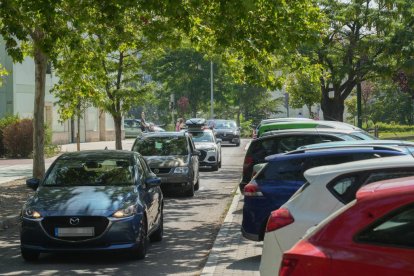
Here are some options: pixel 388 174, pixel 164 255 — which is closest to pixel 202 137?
pixel 164 255

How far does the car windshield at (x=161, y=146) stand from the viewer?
1850 centimetres

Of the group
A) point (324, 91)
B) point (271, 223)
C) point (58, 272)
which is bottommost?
Answer: point (58, 272)

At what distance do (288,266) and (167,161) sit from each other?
45.4 ft

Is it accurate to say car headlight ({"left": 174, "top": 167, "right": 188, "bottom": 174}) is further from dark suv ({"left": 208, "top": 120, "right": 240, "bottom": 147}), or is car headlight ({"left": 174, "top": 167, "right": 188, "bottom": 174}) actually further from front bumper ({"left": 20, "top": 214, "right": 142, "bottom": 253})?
dark suv ({"left": 208, "top": 120, "right": 240, "bottom": 147})

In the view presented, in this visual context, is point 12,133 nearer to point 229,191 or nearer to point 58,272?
point 229,191

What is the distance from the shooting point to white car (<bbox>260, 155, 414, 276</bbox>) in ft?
19.1

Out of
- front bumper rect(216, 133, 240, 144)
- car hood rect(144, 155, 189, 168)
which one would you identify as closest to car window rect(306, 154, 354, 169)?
car hood rect(144, 155, 189, 168)

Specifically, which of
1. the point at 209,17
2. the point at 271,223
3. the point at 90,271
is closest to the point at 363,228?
the point at 271,223

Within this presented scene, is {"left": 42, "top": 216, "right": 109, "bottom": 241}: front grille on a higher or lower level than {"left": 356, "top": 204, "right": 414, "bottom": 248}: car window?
lower

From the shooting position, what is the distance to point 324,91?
2877cm

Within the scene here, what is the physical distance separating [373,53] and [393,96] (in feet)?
118

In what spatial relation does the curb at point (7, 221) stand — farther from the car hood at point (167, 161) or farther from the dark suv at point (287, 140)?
the car hood at point (167, 161)

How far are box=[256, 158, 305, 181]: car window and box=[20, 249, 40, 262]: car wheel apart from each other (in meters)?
3.10

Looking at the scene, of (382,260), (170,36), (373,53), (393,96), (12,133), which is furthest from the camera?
(393,96)
